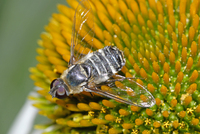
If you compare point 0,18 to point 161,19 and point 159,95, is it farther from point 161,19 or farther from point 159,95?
point 159,95

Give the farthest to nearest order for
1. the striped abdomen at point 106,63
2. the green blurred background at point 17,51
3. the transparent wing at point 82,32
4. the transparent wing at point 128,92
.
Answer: the green blurred background at point 17,51 < the transparent wing at point 82,32 < the striped abdomen at point 106,63 < the transparent wing at point 128,92

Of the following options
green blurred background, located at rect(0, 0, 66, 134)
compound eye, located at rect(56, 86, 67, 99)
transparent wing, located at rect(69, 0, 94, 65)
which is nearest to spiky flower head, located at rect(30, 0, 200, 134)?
transparent wing, located at rect(69, 0, 94, 65)

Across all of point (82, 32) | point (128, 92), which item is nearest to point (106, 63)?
point (128, 92)

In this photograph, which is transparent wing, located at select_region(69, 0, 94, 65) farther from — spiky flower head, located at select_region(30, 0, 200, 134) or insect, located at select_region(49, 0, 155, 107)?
insect, located at select_region(49, 0, 155, 107)

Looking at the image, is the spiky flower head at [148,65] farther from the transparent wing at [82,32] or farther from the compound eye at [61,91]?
the compound eye at [61,91]

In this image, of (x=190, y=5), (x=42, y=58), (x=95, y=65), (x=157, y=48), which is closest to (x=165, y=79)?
(x=157, y=48)

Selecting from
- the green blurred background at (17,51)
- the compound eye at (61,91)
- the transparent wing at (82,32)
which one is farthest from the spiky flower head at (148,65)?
the green blurred background at (17,51)
